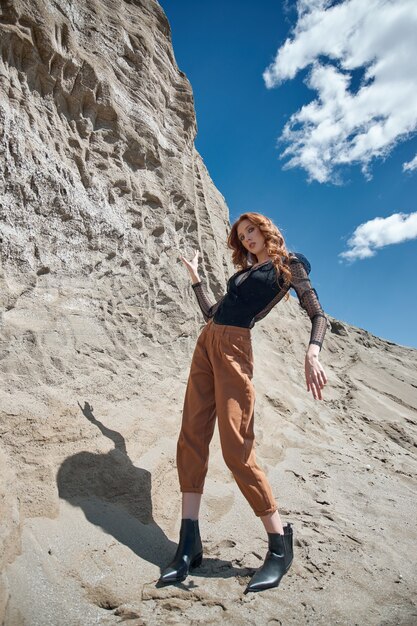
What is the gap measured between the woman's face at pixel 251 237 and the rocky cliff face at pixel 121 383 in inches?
62.7

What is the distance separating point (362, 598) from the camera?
2.23 m

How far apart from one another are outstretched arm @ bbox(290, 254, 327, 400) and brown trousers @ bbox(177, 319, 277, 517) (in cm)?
39

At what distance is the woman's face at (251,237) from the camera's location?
2.71 metres

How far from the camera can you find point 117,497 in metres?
2.71

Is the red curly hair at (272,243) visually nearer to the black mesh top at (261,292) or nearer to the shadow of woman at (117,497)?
the black mesh top at (261,292)

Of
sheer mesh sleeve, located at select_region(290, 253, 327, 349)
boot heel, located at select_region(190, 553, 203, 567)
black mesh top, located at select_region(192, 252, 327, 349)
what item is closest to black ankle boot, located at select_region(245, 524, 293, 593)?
boot heel, located at select_region(190, 553, 203, 567)

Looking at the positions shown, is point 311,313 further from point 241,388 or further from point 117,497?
point 117,497

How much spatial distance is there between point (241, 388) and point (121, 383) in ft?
4.48

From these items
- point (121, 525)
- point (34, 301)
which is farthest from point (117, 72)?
point (121, 525)

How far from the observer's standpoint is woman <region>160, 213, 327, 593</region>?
2273mm

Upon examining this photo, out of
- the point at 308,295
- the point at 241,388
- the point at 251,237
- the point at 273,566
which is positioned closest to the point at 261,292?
the point at 308,295

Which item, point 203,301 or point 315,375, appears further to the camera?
point 203,301

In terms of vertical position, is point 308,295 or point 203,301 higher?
point 308,295

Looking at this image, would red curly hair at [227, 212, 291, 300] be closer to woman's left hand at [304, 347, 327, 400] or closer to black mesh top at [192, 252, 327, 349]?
black mesh top at [192, 252, 327, 349]
